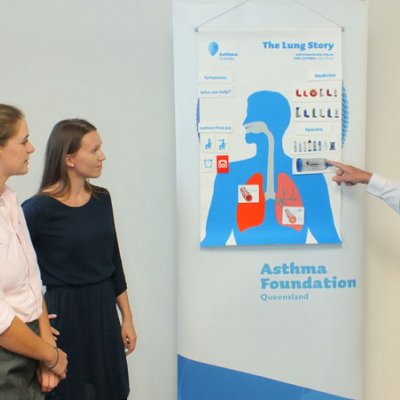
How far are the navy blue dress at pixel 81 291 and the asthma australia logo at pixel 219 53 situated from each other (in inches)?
28.2

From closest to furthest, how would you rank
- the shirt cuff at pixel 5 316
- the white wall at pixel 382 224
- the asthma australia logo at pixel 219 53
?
1. the shirt cuff at pixel 5 316
2. the asthma australia logo at pixel 219 53
3. the white wall at pixel 382 224

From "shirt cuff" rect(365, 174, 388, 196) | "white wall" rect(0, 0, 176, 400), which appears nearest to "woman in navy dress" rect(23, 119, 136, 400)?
"white wall" rect(0, 0, 176, 400)

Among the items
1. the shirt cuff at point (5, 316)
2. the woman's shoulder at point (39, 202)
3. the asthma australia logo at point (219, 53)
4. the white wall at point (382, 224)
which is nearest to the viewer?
the shirt cuff at point (5, 316)

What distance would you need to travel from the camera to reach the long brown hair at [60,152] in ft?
5.41

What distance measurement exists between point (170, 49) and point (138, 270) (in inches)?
40.1

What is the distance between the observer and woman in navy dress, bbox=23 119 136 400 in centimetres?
161

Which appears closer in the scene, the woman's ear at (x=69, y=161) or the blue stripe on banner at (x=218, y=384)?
the woman's ear at (x=69, y=161)

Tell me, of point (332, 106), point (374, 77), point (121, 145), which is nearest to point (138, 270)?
point (121, 145)

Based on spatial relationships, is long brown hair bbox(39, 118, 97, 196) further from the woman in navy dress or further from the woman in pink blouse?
the woman in pink blouse

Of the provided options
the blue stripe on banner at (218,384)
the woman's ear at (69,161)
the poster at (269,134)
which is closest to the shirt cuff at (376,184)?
the poster at (269,134)

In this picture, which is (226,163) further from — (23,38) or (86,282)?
(23,38)

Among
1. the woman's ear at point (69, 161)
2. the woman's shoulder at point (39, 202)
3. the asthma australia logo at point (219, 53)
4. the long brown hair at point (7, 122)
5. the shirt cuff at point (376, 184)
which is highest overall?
the asthma australia logo at point (219, 53)

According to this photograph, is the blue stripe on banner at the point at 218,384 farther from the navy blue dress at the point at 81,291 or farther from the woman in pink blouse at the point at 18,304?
the woman in pink blouse at the point at 18,304

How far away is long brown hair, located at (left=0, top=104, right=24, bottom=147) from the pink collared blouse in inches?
6.0
